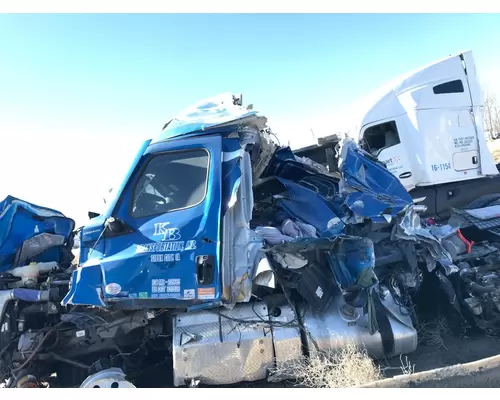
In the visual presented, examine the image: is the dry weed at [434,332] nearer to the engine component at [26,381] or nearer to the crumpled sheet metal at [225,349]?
the crumpled sheet metal at [225,349]

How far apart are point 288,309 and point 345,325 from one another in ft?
1.89

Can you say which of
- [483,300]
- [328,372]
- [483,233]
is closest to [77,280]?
[328,372]

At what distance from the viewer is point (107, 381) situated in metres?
3.79

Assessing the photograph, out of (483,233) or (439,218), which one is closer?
(483,233)

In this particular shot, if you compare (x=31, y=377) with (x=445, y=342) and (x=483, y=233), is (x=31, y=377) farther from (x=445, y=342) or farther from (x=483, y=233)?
(x=483, y=233)

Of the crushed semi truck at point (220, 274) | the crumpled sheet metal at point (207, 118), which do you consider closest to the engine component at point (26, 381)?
the crushed semi truck at point (220, 274)

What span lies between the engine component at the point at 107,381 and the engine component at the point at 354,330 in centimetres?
174

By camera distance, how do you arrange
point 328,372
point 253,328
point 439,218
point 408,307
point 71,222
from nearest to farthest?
point 328,372
point 253,328
point 408,307
point 71,222
point 439,218

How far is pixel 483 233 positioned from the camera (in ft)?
18.5

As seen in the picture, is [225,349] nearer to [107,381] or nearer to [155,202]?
[107,381]

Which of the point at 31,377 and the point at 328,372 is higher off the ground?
the point at 31,377

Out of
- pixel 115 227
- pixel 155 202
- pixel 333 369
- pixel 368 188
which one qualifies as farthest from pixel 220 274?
pixel 368 188

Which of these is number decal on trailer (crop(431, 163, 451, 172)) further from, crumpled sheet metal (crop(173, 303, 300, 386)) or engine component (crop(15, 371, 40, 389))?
engine component (crop(15, 371, 40, 389))

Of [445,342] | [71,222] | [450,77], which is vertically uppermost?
[450,77]
